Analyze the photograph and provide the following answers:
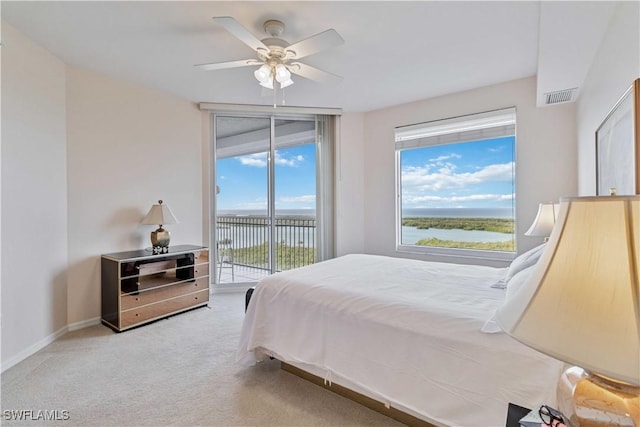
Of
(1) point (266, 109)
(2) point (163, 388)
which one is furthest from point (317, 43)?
(2) point (163, 388)

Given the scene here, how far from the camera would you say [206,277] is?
3.69 meters

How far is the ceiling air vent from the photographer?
279 cm

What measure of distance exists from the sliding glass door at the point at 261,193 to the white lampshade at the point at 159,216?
0.82 meters

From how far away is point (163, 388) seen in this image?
202 centimetres

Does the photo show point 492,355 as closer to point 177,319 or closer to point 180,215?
point 177,319

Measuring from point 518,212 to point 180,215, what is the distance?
13.1 feet

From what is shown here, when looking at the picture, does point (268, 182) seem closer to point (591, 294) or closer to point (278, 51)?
point (278, 51)

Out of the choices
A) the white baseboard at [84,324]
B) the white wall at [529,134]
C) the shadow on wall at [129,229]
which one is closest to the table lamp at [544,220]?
the white wall at [529,134]

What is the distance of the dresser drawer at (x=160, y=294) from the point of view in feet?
9.72

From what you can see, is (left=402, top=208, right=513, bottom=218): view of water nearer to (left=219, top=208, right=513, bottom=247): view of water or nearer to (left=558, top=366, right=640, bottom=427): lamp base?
(left=219, top=208, right=513, bottom=247): view of water

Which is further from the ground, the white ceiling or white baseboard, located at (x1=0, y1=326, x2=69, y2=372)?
the white ceiling

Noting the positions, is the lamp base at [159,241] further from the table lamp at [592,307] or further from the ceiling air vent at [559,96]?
the ceiling air vent at [559,96]

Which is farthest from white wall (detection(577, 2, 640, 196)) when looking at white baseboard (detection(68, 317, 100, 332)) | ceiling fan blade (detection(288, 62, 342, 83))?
white baseboard (detection(68, 317, 100, 332))

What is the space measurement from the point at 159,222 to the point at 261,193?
1448mm
